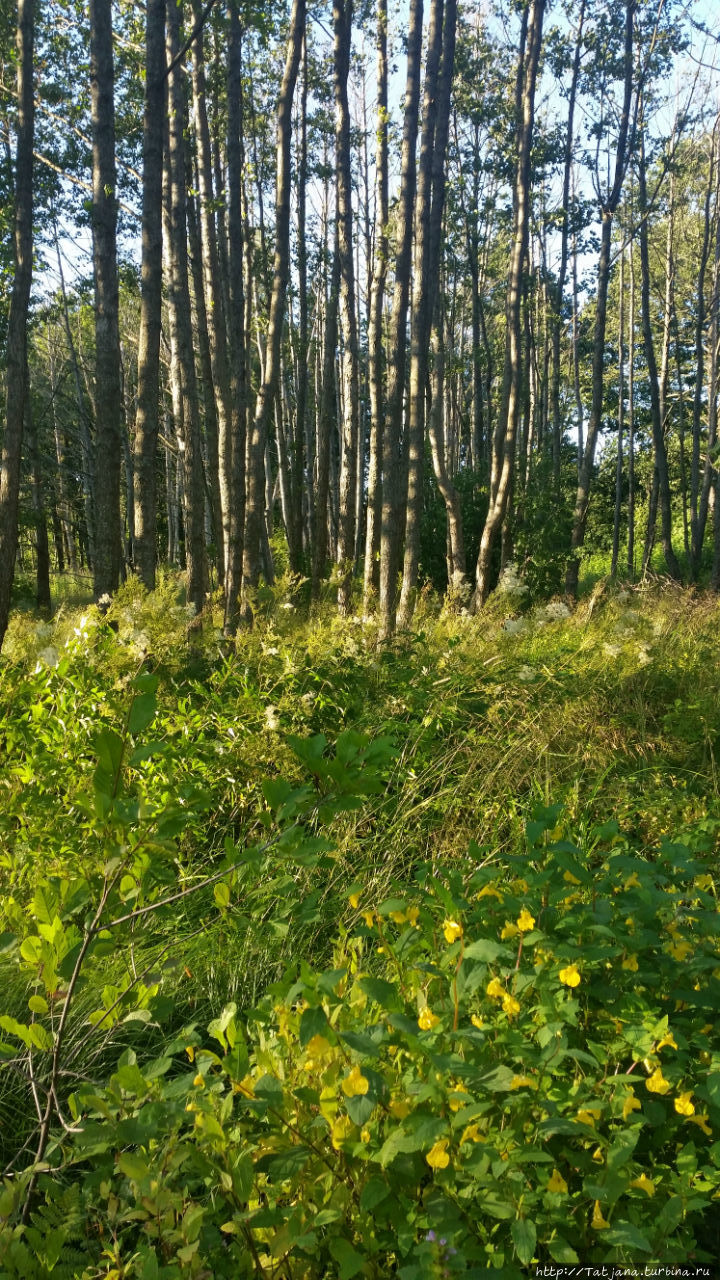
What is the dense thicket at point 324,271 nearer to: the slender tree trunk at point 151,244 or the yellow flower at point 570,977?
the slender tree trunk at point 151,244

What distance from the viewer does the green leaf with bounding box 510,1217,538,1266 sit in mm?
1119

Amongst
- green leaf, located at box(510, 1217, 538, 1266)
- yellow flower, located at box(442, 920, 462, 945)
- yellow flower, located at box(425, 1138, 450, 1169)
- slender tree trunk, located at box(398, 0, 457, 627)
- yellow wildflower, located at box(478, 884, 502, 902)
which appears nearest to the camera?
green leaf, located at box(510, 1217, 538, 1266)

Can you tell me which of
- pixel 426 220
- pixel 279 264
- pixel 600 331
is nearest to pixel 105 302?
pixel 279 264

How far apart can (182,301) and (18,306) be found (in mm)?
1889

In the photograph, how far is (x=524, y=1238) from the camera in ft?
3.78

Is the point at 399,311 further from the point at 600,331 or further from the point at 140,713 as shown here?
the point at 140,713

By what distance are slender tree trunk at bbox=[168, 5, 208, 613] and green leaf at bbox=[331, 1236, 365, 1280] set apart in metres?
6.93

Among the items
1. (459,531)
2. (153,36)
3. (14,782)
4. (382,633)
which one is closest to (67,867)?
(14,782)

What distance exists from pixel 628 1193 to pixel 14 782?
2.42 m

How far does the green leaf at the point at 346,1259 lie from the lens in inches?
45.1

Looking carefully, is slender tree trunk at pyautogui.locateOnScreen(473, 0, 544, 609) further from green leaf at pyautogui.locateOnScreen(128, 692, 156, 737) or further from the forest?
green leaf at pyautogui.locateOnScreen(128, 692, 156, 737)

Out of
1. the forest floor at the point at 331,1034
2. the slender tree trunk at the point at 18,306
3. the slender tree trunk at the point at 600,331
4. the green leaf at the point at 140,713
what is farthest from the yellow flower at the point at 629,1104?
the slender tree trunk at the point at 600,331

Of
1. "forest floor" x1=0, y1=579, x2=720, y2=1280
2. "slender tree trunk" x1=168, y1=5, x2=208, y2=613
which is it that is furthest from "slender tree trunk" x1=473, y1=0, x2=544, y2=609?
"forest floor" x1=0, y1=579, x2=720, y2=1280

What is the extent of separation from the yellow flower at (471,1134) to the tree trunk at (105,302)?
200 inches
